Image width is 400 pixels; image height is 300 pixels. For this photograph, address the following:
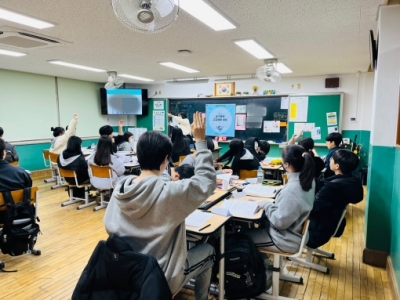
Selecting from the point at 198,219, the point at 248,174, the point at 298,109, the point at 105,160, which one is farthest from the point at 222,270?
the point at 298,109

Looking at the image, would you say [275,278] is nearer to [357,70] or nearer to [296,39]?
[296,39]

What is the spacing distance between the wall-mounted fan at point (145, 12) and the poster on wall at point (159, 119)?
6.82 m

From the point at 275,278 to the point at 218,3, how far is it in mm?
2412

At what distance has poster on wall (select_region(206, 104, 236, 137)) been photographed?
783cm

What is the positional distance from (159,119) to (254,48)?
5.06 meters

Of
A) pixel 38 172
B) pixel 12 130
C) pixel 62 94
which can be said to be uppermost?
pixel 62 94

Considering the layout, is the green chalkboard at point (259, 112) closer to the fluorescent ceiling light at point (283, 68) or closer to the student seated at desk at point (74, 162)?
the fluorescent ceiling light at point (283, 68)

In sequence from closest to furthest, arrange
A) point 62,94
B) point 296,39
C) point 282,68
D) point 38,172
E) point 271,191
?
point 271,191
point 296,39
point 282,68
point 38,172
point 62,94

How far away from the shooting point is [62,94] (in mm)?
7281

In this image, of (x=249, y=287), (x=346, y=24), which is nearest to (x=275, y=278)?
(x=249, y=287)

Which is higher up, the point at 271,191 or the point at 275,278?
the point at 271,191

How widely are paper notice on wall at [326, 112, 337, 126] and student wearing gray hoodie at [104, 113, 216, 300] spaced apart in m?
5.89

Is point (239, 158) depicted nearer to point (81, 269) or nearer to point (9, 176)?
point (81, 269)

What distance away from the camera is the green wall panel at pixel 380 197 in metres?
2.74
